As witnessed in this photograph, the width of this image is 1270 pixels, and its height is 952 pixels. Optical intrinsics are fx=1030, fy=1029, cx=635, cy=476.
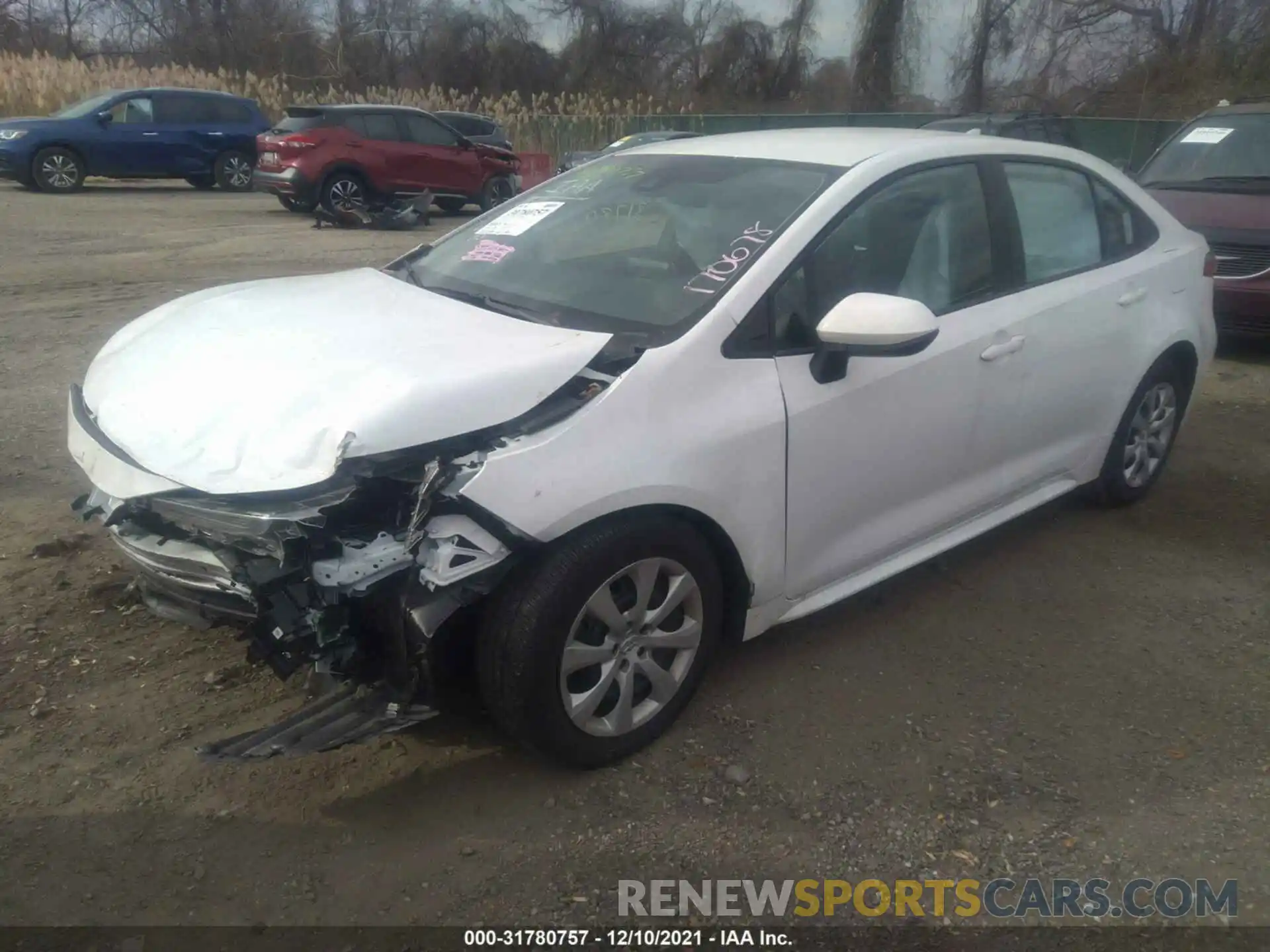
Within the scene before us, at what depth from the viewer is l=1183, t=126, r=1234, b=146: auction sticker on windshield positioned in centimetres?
842

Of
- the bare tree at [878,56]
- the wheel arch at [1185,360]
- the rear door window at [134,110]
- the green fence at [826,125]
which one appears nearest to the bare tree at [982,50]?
the bare tree at [878,56]

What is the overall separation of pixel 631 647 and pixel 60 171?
55.1 ft

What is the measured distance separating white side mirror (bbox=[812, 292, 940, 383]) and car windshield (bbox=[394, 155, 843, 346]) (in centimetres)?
33

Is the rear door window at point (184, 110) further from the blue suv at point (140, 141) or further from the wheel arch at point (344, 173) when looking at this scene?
the wheel arch at point (344, 173)

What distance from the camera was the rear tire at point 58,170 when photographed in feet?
51.8

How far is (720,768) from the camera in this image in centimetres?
292

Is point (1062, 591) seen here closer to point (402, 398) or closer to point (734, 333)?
point (734, 333)

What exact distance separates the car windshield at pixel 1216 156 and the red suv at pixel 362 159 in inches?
399

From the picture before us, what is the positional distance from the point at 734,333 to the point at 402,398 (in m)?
0.96

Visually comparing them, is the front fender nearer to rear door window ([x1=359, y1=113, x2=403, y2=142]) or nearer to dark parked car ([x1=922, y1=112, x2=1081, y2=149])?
dark parked car ([x1=922, y1=112, x2=1081, y2=149])

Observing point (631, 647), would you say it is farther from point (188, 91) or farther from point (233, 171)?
point (233, 171)

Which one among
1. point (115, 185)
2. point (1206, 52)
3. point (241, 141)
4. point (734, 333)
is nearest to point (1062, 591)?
point (734, 333)

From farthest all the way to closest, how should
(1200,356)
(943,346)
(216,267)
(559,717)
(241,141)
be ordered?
(241,141), (216,267), (1200,356), (943,346), (559,717)

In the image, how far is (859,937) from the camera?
2.40m
